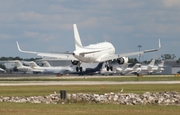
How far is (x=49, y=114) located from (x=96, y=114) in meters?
3.07

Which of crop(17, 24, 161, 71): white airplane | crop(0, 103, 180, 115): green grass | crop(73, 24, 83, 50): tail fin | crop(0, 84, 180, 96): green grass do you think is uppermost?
crop(73, 24, 83, 50): tail fin

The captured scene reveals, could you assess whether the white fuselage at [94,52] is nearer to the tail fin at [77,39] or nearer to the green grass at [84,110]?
the tail fin at [77,39]

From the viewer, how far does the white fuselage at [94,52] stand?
384 ft

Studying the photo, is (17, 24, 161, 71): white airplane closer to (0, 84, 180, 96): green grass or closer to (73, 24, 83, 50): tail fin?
(73, 24, 83, 50): tail fin

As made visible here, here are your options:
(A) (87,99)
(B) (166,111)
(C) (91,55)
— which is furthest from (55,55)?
(B) (166,111)

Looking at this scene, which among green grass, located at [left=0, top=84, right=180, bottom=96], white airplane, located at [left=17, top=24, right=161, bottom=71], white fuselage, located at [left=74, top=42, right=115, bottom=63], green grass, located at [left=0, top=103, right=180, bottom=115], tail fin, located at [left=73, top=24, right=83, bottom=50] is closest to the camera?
green grass, located at [left=0, top=103, right=180, bottom=115]

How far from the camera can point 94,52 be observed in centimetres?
12156

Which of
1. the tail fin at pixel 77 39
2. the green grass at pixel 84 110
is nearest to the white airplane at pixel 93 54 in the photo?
the tail fin at pixel 77 39

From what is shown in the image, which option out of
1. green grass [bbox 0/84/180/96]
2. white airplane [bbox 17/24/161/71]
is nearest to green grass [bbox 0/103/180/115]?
green grass [bbox 0/84/180/96]

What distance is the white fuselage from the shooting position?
117 meters

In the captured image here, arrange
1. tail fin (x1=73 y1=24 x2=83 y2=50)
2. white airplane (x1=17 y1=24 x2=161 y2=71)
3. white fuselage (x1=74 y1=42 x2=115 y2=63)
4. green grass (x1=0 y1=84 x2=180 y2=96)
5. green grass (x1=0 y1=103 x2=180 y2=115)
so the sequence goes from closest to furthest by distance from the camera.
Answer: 1. green grass (x1=0 y1=103 x2=180 y2=115)
2. green grass (x1=0 y1=84 x2=180 y2=96)
3. white fuselage (x1=74 y1=42 x2=115 y2=63)
4. white airplane (x1=17 y1=24 x2=161 y2=71)
5. tail fin (x1=73 y1=24 x2=83 y2=50)

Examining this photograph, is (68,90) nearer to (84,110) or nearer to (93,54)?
(84,110)

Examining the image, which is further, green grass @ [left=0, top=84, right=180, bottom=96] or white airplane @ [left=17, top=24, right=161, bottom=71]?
white airplane @ [left=17, top=24, right=161, bottom=71]

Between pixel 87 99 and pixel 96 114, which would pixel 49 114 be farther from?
pixel 87 99
